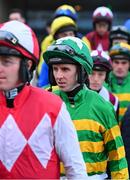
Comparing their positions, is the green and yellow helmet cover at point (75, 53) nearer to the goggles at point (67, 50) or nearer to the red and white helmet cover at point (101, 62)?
the goggles at point (67, 50)

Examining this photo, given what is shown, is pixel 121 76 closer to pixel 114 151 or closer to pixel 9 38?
pixel 114 151

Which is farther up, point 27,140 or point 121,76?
point 27,140

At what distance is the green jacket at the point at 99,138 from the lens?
4.41 meters

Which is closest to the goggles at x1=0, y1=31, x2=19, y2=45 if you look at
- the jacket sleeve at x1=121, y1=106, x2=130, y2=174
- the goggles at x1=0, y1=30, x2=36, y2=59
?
the goggles at x1=0, y1=30, x2=36, y2=59

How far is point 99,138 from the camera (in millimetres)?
4445

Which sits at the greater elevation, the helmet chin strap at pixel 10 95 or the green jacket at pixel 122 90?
the helmet chin strap at pixel 10 95

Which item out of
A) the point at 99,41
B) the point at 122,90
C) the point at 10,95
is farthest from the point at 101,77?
the point at 10,95

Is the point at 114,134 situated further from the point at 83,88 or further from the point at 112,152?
the point at 83,88

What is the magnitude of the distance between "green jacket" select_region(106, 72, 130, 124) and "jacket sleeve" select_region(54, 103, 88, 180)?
3.53m

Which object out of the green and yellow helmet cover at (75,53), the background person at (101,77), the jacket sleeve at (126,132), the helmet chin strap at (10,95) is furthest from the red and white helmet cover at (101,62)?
the helmet chin strap at (10,95)

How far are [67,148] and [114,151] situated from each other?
1165mm

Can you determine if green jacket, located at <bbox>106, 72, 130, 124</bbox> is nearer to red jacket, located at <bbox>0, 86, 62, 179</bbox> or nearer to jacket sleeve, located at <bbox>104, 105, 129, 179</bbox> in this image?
jacket sleeve, located at <bbox>104, 105, 129, 179</bbox>

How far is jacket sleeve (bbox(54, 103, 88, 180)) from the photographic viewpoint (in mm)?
3312

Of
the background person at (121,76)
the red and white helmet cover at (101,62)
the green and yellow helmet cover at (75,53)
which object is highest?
the green and yellow helmet cover at (75,53)
